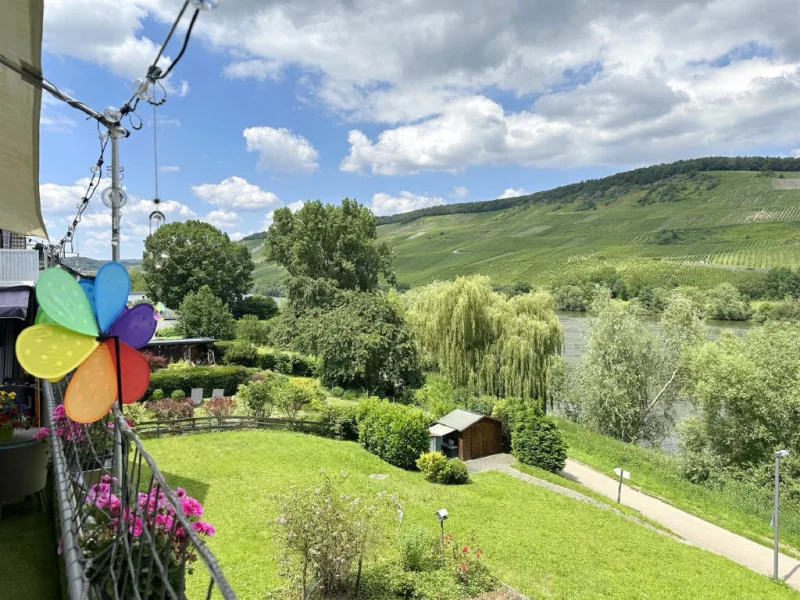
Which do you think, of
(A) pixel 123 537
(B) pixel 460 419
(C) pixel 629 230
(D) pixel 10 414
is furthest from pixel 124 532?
(C) pixel 629 230

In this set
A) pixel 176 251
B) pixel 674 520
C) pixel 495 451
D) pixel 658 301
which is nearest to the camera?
pixel 674 520

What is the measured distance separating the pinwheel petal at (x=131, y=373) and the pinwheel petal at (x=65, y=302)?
270mm

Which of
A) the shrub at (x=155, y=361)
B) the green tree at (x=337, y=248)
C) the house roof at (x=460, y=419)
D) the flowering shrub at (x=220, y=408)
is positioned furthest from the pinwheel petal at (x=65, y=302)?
the green tree at (x=337, y=248)

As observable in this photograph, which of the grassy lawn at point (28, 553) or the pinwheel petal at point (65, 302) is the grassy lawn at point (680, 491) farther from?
the pinwheel petal at point (65, 302)

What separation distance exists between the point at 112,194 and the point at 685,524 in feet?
55.5

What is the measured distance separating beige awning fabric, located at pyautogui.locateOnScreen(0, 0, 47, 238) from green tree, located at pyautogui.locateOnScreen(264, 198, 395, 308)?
3093 cm

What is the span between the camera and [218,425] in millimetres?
16203

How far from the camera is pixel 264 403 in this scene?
58.9 ft

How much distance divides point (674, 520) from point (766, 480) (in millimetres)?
5392

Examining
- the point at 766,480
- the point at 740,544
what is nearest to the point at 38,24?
the point at 740,544

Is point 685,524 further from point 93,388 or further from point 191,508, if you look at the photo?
point 93,388

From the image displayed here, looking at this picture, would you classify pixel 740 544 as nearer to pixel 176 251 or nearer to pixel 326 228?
pixel 326 228

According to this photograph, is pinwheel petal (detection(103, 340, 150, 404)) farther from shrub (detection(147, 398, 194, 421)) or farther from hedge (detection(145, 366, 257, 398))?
hedge (detection(145, 366, 257, 398))

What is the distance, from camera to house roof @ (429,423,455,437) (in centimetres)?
1725
